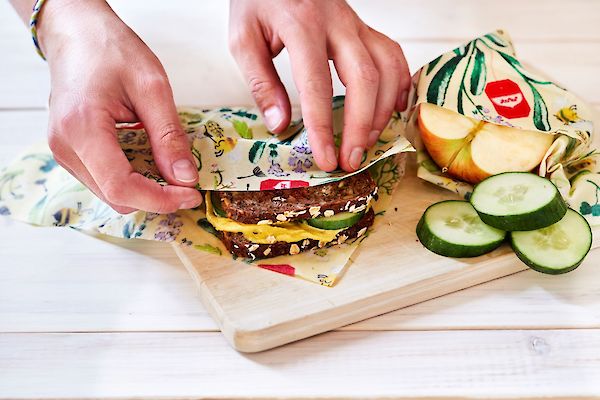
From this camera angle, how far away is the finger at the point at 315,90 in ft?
6.44

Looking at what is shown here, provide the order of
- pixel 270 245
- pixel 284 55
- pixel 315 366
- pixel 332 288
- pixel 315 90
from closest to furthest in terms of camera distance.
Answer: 1. pixel 315 366
2. pixel 332 288
3. pixel 270 245
4. pixel 315 90
5. pixel 284 55

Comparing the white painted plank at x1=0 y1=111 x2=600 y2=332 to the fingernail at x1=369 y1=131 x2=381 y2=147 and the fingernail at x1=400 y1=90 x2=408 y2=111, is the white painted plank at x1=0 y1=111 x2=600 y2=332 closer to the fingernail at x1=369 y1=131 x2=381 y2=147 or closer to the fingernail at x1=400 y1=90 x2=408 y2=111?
the fingernail at x1=369 y1=131 x2=381 y2=147

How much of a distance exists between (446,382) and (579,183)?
0.80 metres

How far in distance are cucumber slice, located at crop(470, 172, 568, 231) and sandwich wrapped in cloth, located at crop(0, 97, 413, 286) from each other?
0.24 m

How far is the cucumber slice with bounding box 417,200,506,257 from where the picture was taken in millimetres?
1881

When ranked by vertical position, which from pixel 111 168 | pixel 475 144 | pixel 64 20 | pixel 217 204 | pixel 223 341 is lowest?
pixel 223 341

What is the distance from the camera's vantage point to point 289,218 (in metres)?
1.92

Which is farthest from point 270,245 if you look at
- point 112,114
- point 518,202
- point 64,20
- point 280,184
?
point 64,20

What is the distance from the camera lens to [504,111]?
2.15 metres

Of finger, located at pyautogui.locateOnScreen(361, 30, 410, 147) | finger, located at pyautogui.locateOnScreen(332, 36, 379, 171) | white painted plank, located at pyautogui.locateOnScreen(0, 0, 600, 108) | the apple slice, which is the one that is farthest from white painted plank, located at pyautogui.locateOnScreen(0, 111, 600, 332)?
white painted plank, located at pyautogui.locateOnScreen(0, 0, 600, 108)

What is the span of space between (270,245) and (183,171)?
29 centimetres

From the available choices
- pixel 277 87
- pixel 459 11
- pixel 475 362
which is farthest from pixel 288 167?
pixel 459 11

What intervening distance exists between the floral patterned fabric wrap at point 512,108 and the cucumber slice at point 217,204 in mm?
594

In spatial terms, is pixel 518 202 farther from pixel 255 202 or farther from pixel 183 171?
pixel 183 171
